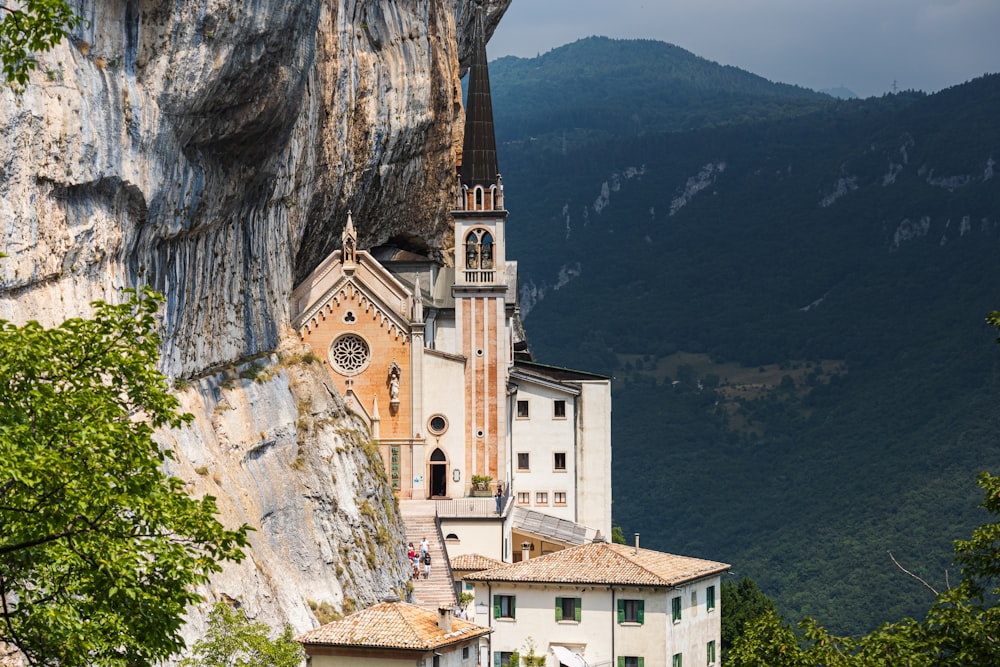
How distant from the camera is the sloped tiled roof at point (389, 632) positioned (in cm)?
5022

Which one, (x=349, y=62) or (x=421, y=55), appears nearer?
(x=349, y=62)

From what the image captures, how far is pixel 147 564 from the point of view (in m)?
25.4

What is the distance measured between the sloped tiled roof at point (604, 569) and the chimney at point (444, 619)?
43.9 ft

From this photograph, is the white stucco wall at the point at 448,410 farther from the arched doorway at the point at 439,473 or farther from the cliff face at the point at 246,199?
the cliff face at the point at 246,199

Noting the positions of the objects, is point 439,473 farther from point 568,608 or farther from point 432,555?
point 568,608

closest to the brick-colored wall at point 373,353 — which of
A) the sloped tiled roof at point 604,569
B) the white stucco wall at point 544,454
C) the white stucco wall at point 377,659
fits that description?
the white stucco wall at point 544,454

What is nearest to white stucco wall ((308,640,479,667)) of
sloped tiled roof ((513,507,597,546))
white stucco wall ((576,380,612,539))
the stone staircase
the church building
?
the stone staircase

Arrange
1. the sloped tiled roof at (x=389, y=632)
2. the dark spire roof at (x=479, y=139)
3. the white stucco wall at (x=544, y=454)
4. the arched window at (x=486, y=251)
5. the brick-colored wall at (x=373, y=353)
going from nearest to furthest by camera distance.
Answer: the sloped tiled roof at (x=389, y=632), the brick-colored wall at (x=373, y=353), the arched window at (x=486, y=251), the dark spire roof at (x=479, y=139), the white stucco wall at (x=544, y=454)

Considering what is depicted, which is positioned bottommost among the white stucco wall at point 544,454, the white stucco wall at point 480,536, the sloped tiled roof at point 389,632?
the sloped tiled roof at point 389,632

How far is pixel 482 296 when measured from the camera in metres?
80.1

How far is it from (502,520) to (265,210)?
65.0 ft

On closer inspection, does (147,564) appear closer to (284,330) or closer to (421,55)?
(284,330)

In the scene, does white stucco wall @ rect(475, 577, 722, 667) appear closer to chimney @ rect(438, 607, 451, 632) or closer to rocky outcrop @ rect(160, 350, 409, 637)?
rocky outcrop @ rect(160, 350, 409, 637)

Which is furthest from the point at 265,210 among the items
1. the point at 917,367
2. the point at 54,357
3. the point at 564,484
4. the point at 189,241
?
the point at 917,367
